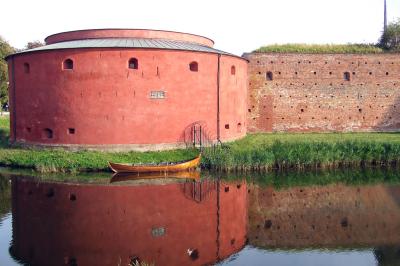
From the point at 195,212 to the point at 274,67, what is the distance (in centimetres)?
1083

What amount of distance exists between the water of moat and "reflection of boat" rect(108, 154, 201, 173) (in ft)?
1.43

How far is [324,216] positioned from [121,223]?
4.36 meters

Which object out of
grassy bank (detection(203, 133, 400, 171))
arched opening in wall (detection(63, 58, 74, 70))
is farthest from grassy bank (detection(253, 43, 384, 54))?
arched opening in wall (detection(63, 58, 74, 70))

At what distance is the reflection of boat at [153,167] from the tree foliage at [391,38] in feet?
40.0

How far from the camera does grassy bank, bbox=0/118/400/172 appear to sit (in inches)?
533

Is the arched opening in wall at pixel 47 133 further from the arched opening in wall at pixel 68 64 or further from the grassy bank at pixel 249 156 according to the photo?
the arched opening in wall at pixel 68 64

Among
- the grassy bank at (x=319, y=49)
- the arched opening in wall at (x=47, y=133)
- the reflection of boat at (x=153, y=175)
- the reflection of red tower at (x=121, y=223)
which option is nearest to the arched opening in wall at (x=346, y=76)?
the grassy bank at (x=319, y=49)

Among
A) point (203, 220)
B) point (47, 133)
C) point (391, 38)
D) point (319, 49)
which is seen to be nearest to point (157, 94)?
point (47, 133)

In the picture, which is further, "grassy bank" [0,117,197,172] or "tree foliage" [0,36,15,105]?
"tree foliage" [0,36,15,105]

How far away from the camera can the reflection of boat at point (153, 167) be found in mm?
13016

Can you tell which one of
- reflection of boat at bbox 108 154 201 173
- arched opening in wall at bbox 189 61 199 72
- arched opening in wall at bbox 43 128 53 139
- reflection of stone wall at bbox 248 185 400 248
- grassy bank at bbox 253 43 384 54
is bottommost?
reflection of stone wall at bbox 248 185 400 248

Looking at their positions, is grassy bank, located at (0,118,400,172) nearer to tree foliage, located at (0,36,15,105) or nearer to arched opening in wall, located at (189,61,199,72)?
arched opening in wall, located at (189,61,199,72)

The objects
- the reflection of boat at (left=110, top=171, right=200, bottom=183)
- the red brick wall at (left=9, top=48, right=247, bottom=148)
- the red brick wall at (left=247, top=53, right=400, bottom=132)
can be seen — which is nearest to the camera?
the reflection of boat at (left=110, top=171, right=200, bottom=183)

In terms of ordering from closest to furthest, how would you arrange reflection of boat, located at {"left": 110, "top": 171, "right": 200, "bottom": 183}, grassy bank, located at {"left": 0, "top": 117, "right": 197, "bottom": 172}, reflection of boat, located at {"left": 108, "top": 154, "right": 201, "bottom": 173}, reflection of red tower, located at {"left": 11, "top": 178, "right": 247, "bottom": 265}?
reflection of red tower, located at {"left": 11, "top": 178, "right": 247, "bottom": 265}
reflection of boat, located at {"left": 110, "top": 171, "right": 200, "bottom": 183}
reflection of boat, located at {"left": 108, "top": 154, "right": 201, "bottom": 173}
grassy bank, located at {"left": 0, "top": 117, "right": 197, "bottom": 172}
